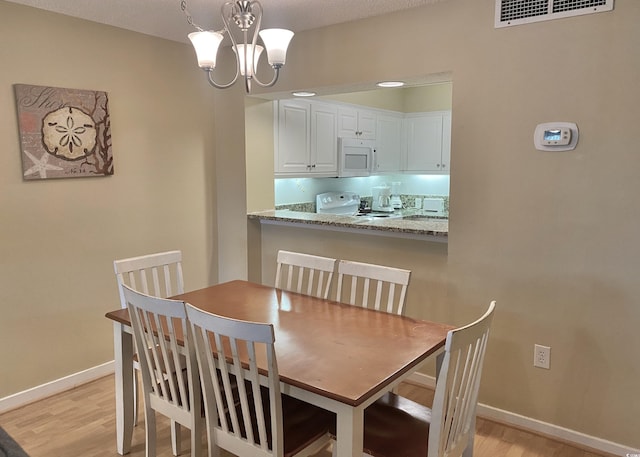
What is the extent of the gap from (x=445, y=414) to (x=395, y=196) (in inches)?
184

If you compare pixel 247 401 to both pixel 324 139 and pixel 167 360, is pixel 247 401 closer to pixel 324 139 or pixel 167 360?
pixel 167 360

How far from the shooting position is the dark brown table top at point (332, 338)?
1601 millimetres

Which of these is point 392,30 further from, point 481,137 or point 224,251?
point 224,251

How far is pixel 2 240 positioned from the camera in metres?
2.75

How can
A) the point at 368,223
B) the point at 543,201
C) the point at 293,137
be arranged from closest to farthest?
1. the point at 543,201
2. the point at 368,223
3. the point at 293,137

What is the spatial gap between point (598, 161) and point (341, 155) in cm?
272

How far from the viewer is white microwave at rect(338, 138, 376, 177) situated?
473cm

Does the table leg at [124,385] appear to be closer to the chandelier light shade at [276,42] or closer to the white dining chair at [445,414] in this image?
the white dining chair at [445,414]

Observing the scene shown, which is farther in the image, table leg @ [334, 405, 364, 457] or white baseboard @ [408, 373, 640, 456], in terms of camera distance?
white baseboard @ [408, 373, 640, 456]

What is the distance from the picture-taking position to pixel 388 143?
18.2ft

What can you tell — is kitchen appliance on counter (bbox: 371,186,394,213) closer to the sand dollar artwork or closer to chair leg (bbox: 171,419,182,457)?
the sand dollar artwork

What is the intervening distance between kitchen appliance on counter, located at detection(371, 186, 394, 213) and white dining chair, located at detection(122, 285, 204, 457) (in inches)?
158

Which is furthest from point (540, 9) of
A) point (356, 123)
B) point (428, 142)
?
point (428, 142)

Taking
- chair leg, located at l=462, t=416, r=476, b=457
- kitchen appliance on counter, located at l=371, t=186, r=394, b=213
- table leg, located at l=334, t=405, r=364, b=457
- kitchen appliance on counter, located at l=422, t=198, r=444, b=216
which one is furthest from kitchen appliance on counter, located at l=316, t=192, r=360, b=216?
table leg, located at l=334, t=405, r=364, b=457
